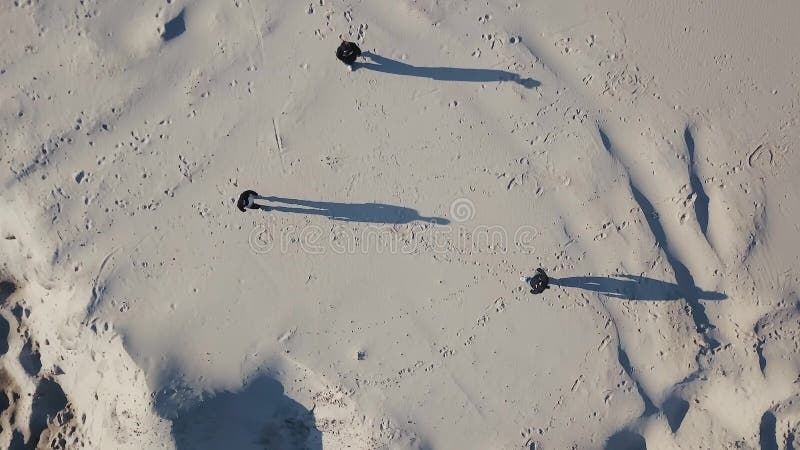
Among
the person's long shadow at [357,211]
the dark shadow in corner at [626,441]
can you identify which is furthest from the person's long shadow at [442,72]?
the dark shadow in corner at [626,441]

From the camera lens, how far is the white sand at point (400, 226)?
643 centimetres

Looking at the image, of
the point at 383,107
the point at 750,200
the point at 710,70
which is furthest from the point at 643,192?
the point at 383,107

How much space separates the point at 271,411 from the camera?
6.56 m

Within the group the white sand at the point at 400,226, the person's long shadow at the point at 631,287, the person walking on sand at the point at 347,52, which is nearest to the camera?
the person walking on sand at the point at 347,52

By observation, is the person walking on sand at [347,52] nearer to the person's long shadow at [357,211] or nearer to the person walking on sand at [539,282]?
the person's long shadow at [357,211]

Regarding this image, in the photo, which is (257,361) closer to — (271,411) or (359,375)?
(271,411)

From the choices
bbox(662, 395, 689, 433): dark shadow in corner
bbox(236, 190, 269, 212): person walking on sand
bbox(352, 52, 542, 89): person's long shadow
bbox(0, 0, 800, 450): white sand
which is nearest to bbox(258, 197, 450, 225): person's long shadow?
bbox(0, 0, 800, 450): white sand

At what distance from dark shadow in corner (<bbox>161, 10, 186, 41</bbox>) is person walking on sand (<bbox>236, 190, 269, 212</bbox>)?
6.94 ft

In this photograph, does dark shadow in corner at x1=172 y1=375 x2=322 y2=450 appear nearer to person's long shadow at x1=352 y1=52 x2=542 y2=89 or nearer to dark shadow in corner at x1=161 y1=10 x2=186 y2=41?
person's long shadow at x1=352 y1=52 x2=542 y2=89

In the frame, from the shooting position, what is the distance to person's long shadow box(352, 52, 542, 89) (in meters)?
6.62

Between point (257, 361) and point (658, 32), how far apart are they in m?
6.54

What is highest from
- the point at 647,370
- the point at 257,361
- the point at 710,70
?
the point at 710,70

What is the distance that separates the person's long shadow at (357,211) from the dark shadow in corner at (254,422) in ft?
6.94

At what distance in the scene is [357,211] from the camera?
6.64m
